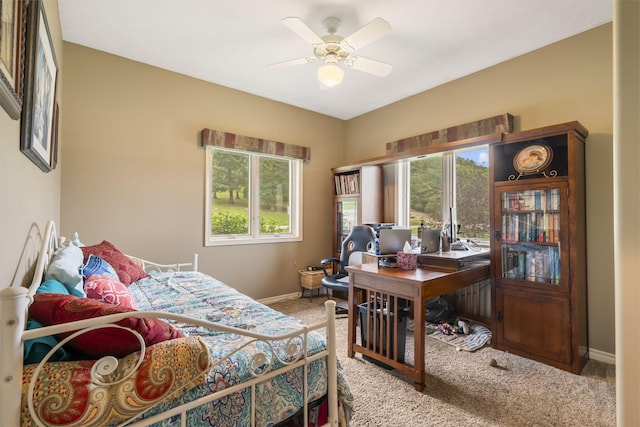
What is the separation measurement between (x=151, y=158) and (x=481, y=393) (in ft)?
11.8

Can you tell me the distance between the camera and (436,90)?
3561 millimetres

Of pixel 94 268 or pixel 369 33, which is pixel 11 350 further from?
pixel 369 33

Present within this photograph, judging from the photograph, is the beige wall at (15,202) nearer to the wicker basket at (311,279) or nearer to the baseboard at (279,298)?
the baseboard at (279,298)

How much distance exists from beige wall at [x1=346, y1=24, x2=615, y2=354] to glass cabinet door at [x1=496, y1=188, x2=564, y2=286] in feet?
1.21

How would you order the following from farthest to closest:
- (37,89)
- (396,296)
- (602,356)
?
(602,356)
(396,296)
(37,89)

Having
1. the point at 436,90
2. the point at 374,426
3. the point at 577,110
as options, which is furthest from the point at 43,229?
the point at 577,110

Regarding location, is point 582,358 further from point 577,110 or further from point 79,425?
point 79,425

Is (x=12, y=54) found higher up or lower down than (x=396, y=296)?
higher up

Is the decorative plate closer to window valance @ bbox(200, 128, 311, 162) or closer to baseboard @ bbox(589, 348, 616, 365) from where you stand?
baseboard @ bbox(589, 348, 616, 365)

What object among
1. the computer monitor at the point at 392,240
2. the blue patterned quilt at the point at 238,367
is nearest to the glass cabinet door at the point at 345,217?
the computer monitor at the point at 392,240

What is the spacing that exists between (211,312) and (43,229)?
1243 mm

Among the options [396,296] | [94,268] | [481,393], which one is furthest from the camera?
[396,296]

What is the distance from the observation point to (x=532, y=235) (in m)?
2.52

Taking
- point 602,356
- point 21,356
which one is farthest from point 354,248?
point 21,356
